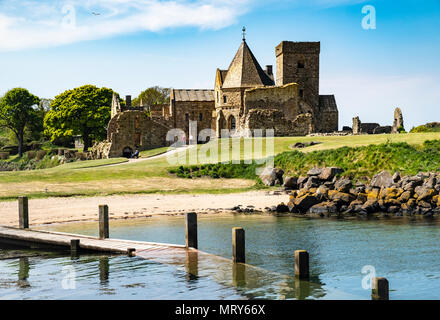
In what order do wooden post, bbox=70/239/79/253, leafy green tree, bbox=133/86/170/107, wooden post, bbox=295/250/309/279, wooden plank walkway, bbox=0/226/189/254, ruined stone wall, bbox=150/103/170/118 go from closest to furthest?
wooden post, bbox=295/250/309/279 → wooden plank walkway, bbox=0/226/189/254 → wooden post, bbox=70/239/79/253 → ruined stone wall, bbox=150/103/170/118 → leafy green tree, bbox=133/86/170/107

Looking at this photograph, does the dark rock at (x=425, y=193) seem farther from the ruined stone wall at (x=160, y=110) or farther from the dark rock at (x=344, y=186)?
the ruined stone wall at (x=160, y=110)

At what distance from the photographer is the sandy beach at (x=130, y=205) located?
2536cm

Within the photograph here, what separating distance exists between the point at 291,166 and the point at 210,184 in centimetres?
565

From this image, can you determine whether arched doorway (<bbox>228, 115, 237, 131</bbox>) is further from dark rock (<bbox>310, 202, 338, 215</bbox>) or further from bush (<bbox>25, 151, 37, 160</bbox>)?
dark rock (<bbox>310, 202, 338, 215</bbox>)

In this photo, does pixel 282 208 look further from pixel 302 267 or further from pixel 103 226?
pixel 302 267

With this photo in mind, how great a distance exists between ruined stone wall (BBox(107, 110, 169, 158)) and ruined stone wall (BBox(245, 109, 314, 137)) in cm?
1048

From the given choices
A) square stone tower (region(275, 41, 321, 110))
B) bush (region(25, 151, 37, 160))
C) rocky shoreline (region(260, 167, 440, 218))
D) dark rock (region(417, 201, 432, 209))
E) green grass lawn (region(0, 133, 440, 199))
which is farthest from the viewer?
bush (region(25, 151, 37, 160))

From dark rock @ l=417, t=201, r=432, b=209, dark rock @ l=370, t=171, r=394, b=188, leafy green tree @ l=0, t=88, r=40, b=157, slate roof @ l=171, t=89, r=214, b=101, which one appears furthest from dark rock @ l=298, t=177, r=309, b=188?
Answer: leafy green tree @ l=0, t=88, r=40, b=157

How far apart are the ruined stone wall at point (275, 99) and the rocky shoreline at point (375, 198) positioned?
107 feet

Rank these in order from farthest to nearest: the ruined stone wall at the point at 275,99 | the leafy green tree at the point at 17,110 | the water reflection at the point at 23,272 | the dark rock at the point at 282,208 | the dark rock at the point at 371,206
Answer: the leafy green tree at the point at 17,110
the ruined stone wall at the point at 275,99
the dark rock at the point at 282,208
the dark rock at the point at 371,206
the water reflection at the point at 23,272

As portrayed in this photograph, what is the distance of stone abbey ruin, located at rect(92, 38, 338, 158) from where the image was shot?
58.5 m

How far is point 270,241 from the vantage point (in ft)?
64.1

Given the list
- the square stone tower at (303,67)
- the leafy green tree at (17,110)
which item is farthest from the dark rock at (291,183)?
the leafy green tree at (17,110)
